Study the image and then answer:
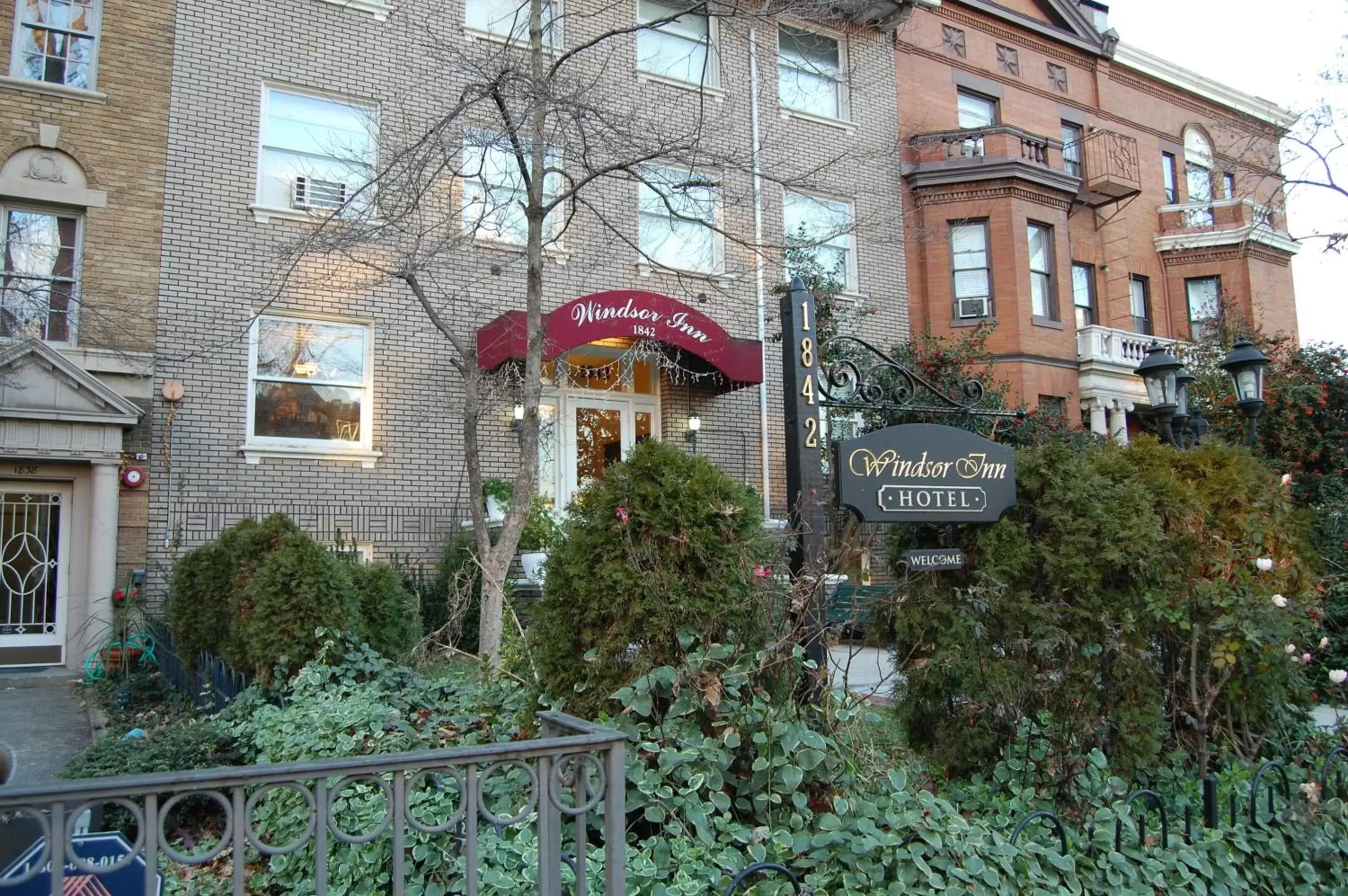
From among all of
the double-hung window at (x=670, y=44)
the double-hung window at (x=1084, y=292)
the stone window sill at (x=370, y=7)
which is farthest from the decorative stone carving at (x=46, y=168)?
the double-hung window at (x=1084, y=292)

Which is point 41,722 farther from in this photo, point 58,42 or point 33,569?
point 58,42

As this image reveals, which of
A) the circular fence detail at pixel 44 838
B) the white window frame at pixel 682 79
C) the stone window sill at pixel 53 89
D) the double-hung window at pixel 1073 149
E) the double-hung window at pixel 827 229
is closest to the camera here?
the circular fence detail at pixel 44 838

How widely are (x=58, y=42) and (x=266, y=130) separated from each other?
8.16ft

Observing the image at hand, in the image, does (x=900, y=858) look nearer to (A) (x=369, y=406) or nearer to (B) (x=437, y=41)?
(B) (x=437, y=41)

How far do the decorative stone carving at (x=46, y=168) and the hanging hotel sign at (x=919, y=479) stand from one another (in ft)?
36.2

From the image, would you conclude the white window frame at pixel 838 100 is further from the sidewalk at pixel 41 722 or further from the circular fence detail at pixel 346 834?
the circular fence detail at pixel 346 834

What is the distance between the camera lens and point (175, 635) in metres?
8.90

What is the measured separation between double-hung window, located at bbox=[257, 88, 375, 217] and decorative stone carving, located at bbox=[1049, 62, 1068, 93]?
47.1 feet

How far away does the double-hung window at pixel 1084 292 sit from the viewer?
20.0 meters

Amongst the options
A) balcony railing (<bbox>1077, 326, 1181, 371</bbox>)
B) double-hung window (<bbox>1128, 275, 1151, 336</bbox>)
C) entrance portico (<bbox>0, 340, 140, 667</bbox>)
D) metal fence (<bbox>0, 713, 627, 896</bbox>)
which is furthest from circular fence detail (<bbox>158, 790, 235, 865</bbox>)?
double-hung window (<bbox>1128, 275, 1151, 336</bbox>)

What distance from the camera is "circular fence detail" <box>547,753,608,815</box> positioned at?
2658mm

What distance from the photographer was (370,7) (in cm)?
1361

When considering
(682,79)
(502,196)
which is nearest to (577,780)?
(502,196)

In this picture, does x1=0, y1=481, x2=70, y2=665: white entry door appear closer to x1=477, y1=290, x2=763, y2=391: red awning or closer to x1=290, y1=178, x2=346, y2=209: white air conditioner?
x1=290, y1=178, x2=346, y2=209: white air conditioner
